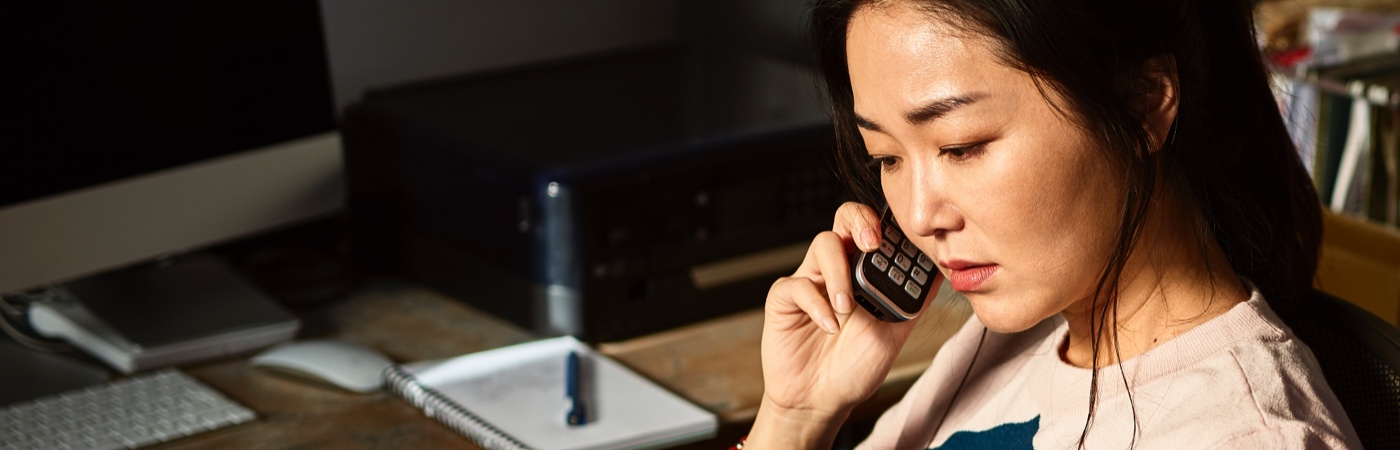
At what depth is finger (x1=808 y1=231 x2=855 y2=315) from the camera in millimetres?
1022

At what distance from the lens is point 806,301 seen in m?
1.03

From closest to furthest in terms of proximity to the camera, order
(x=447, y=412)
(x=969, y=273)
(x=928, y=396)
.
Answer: (x=969, y=273), (x=928, y=396), (x=447, y=412)

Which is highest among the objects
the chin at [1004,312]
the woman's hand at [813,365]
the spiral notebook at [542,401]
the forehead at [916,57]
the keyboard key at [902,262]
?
the forehead at [916,57]

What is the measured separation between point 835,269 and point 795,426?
6.3 inches

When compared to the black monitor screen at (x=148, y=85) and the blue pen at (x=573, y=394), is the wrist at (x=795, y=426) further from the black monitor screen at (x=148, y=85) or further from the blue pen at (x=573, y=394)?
the black monitor screen at (x=148, y=85)

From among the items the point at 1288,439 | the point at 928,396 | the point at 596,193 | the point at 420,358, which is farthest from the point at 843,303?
the point at 420,358

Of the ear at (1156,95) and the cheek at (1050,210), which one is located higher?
the ear at (1156,95)

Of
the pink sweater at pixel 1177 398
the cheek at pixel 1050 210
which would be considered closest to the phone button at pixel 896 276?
the pink sweater at pixel 1177 398

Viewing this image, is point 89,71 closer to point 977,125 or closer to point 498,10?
point 498,10

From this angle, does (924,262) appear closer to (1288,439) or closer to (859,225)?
(859,225)

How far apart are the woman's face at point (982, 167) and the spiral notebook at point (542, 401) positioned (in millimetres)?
434

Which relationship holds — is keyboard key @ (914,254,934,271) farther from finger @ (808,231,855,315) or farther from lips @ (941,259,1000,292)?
lips @ (941,259,1000,292)

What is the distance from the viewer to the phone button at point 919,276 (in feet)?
3.48

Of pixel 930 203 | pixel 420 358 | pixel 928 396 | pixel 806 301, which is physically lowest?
pixel 420 358
